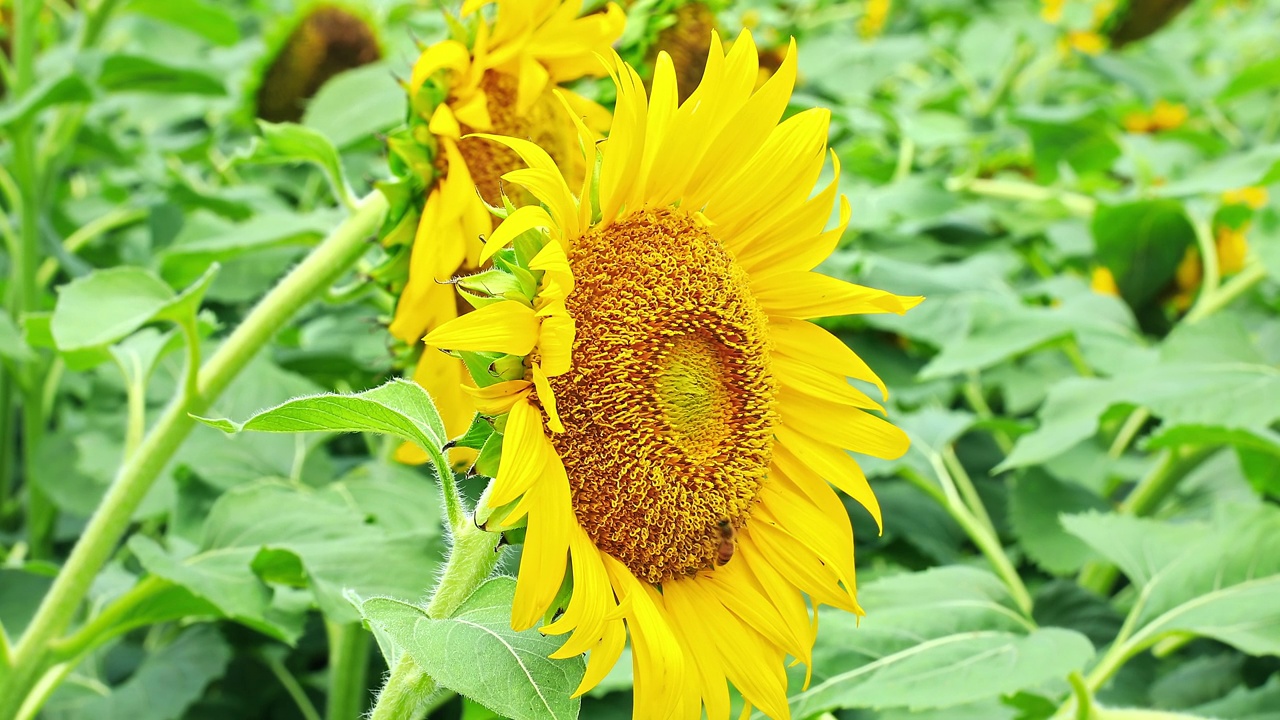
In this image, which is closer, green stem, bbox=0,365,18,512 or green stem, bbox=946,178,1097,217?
green stem, bbox=0,365,18,512

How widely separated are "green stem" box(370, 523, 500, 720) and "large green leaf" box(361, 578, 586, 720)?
2cm

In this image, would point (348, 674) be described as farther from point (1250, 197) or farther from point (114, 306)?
point (1250, 197)

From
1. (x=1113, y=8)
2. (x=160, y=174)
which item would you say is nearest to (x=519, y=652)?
(x=160, y=174)

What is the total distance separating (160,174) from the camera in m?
2.40

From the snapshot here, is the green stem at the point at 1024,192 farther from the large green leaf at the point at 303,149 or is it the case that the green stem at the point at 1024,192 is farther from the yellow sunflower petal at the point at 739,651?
the yellow sunflower petal at the point at 739,651

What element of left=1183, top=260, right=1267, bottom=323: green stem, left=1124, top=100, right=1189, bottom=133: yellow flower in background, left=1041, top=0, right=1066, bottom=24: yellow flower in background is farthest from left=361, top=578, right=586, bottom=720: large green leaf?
left=1124, top=100, right=1189, bottom=133: yellow flower in background

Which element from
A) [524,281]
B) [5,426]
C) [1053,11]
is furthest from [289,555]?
[1053,11]

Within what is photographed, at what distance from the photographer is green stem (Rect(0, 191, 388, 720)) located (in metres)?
1.18

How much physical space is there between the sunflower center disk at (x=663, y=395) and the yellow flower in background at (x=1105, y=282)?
1.62 metres

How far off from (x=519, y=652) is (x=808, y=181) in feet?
1.56

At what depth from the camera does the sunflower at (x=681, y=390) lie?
784 mm

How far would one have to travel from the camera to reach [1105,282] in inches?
93.8

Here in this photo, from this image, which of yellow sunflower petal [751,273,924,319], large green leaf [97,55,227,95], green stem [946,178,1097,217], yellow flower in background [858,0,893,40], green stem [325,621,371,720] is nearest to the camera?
yellow sunflower petal [751,273,924,319]

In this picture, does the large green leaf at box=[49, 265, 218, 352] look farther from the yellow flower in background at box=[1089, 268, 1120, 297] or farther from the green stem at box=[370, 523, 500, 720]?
the yellow flower in background at box=[1089, 268, 1120, 297]
